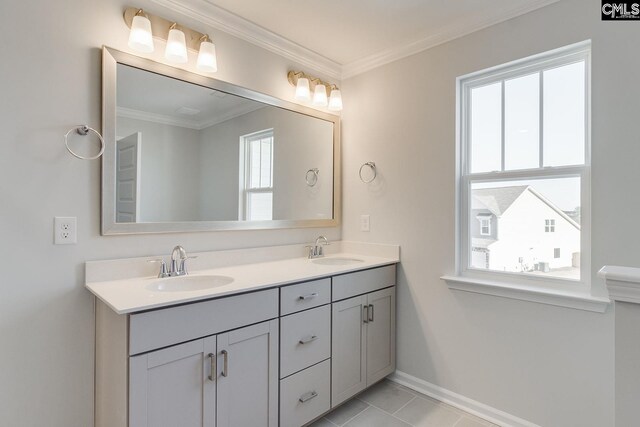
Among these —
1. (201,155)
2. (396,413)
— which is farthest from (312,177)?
(396,413)

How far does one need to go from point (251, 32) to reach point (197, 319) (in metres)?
1.75

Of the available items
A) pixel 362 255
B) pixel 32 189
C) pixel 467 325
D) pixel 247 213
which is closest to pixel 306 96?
pixel 247 213

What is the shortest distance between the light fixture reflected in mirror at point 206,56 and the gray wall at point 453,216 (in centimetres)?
120

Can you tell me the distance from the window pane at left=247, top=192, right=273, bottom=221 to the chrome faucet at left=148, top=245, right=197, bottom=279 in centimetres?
51

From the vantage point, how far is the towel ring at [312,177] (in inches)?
103

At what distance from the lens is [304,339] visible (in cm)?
182

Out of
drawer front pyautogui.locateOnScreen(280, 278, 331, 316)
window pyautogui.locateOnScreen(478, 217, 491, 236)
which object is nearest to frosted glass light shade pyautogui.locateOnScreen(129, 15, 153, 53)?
drawer front pyautogui.locateOnScreen(280, 278, 331, 316)

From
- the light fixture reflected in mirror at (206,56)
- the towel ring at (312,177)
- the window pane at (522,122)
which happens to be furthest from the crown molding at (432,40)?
Answer: the light fixture reflected in mirror at (206,56)

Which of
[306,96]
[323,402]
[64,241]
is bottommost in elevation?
[323,402]

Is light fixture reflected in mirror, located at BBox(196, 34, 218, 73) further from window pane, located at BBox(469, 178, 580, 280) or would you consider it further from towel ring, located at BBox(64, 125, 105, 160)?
window pane, located at BBox(469, 178, 580, 280)

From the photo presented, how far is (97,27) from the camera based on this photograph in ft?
5.34

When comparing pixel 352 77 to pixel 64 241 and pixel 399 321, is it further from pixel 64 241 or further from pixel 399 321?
pixel 64 241

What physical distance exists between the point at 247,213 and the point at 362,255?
0.97 m

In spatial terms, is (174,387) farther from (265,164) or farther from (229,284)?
(265,164)
